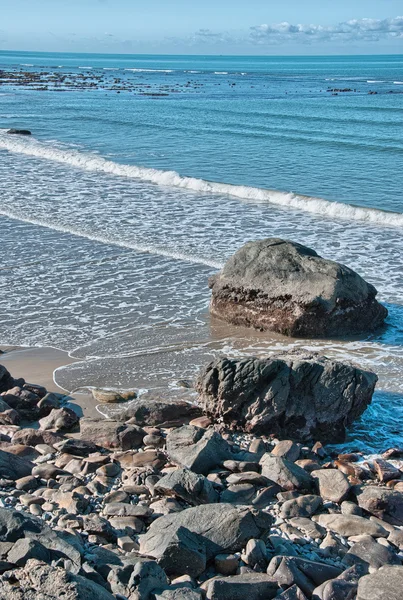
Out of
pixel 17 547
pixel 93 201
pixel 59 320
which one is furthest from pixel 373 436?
pixel 93 201

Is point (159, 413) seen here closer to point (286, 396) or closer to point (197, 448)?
point (197, 448)

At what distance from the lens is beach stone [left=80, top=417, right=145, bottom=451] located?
6.83 meters

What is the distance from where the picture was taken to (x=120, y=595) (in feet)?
13.9

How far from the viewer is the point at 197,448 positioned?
6.34 m

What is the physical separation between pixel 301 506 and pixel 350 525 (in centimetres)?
42

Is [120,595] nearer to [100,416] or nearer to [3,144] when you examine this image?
[100,416]

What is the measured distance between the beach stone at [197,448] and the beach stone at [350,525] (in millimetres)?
1134

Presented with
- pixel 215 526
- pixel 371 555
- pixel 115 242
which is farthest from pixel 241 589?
pixel 115 242

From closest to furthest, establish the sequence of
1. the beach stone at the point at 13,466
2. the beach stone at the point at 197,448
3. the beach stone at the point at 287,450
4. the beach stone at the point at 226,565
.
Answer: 1. the beach stone at the point at 226,565
2. the beach stone at the point at 13,466
3. the beach stone at the point at 197,448
4. the beach stone at the point at 287,450

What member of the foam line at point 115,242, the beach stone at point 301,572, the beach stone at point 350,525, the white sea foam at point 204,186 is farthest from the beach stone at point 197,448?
the white sea foam at point 204,186

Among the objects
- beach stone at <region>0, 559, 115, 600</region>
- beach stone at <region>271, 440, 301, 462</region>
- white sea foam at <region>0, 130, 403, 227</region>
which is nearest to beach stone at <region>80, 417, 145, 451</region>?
beach stone at <region>271, 440, 301, 462</region>

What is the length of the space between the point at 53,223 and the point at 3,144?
15259 mm

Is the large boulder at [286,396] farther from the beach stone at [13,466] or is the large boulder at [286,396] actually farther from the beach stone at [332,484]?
the beach stone at [13,466]

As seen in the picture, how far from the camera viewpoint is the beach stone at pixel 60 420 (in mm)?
7320
